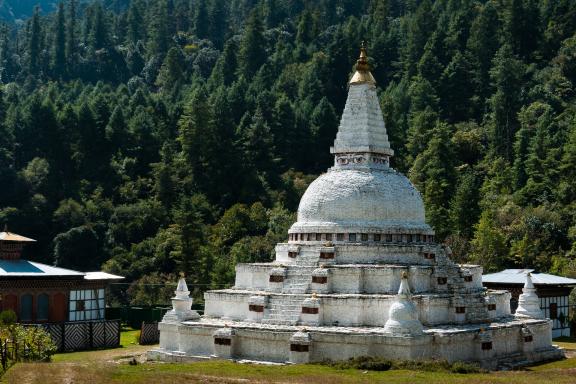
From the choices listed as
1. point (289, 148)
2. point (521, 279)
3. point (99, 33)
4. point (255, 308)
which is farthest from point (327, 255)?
point (99, 33)

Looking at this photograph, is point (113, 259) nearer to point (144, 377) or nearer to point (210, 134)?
point (210, 134)

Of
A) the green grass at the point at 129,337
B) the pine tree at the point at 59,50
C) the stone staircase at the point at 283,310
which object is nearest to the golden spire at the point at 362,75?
the stone staircase at the point at 283,310

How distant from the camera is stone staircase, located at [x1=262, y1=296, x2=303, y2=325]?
46.5 meters

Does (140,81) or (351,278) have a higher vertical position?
(140,81)

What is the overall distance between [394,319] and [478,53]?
75.2m

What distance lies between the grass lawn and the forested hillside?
99.9ft

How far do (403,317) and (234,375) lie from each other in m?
7.92

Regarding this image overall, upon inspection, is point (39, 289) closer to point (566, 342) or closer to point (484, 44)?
point (566, 342)

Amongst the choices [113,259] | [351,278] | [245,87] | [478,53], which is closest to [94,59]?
[245,87]

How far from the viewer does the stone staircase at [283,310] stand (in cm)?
4647

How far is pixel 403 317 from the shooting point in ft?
142

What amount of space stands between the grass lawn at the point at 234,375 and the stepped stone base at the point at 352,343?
2018 mm

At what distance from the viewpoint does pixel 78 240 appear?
3519 inches

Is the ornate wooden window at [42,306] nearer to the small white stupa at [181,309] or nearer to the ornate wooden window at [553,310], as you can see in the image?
the small white stupa at [181,309]
